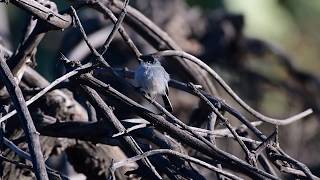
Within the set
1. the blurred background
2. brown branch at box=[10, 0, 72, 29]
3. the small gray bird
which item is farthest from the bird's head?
the blurred background

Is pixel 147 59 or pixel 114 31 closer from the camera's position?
pixel 114 31

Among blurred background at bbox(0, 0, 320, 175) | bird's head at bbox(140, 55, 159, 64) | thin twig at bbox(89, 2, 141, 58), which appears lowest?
blurred background at bbox(0, 0, 320, 175)

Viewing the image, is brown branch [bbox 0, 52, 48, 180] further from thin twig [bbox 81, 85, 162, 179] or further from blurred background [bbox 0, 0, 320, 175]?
blurred background [bbox 0, 0, 320, 175]

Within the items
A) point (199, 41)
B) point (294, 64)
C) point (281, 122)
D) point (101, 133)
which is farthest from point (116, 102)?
point (294, 64)

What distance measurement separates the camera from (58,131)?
6.56 feet

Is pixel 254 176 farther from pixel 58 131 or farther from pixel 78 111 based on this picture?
pixel 78 111

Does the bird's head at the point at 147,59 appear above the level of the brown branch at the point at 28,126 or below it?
above

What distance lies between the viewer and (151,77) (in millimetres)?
1891

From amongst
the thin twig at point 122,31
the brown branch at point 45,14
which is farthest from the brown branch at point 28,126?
the thin twig at point 122,31

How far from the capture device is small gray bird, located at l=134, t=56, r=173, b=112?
6.07ft

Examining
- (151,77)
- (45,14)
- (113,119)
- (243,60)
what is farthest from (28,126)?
(243,60)

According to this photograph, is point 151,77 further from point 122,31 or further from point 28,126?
point 28,126

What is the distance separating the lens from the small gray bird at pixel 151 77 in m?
1.85

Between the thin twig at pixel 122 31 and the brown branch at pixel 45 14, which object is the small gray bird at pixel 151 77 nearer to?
the thin twig at pixel 122 31
